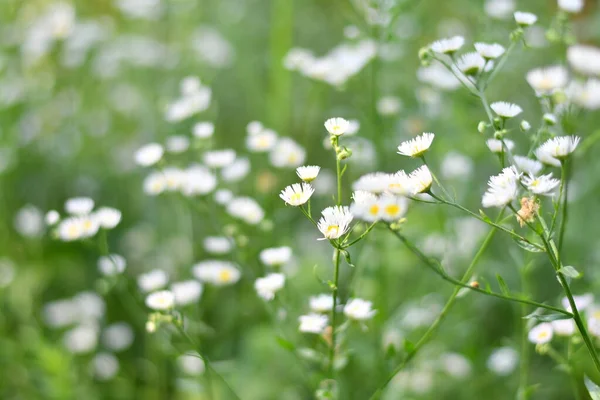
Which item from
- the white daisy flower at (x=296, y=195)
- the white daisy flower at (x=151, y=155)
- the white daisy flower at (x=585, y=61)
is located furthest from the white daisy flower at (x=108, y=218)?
the white daisy flower at (x=585, y=61)

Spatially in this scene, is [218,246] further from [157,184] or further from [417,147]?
[417,147]

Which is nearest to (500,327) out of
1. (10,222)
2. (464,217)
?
(464,217)

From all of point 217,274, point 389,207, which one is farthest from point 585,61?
point 217,274

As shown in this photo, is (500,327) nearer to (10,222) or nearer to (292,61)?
(292,61)

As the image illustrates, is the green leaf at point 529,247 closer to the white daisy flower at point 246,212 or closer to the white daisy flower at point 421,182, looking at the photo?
the white daisy flower at point 421,182

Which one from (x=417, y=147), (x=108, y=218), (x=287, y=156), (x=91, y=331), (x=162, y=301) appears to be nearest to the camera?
(x=417, y=147)
